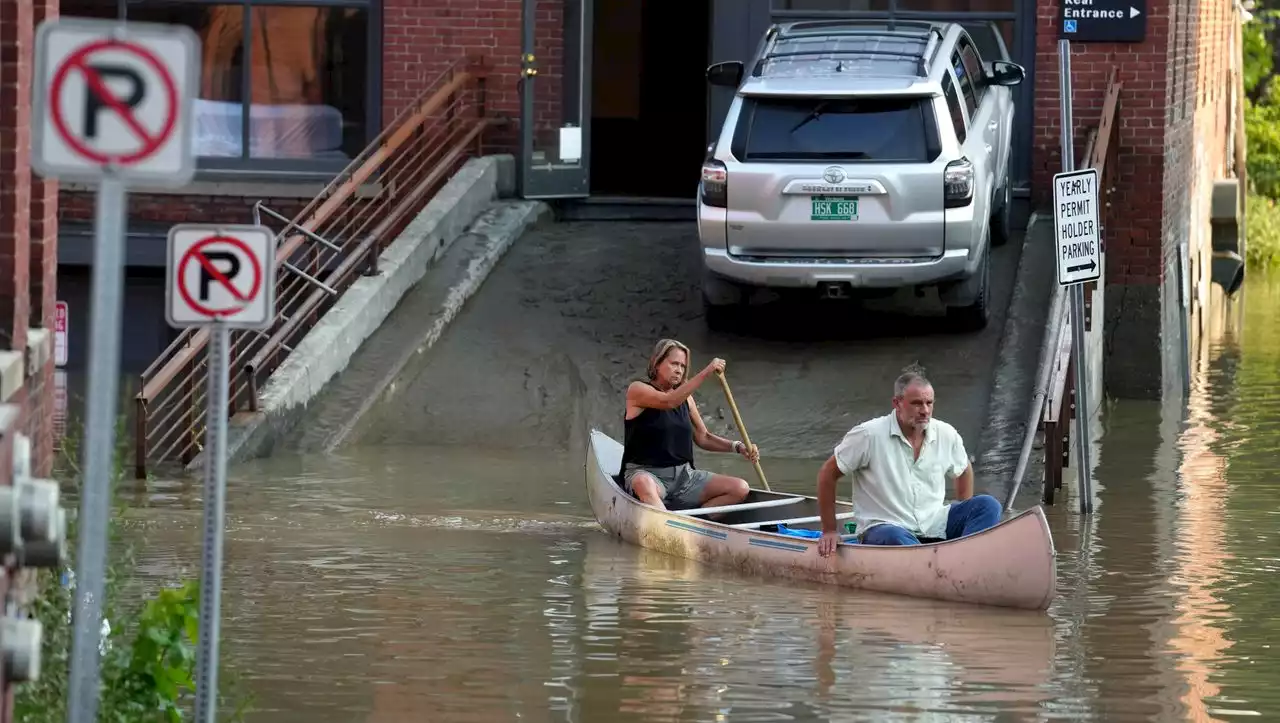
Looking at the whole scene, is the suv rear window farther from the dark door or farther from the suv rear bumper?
the dark door

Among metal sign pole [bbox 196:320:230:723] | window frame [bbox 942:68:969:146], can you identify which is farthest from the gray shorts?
metal sign pole [bbox 196:320:230:723]

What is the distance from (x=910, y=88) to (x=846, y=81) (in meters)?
0.49

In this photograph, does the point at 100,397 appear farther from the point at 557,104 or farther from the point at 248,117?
the point at 248,117

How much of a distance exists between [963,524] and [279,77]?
37.8 feet

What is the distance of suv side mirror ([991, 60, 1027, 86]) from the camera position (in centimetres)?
1819

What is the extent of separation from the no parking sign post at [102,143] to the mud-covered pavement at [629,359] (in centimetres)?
1024

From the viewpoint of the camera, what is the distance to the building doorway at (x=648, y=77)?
2836cm

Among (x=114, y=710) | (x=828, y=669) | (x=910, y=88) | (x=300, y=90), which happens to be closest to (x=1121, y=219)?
(x=910, y=88)

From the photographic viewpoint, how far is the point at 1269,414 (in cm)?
1984

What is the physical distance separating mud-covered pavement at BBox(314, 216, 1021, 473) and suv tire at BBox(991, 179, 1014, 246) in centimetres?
19

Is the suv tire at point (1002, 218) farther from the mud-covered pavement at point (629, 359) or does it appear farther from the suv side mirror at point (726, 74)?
the suv side mirror at point (726, 74)

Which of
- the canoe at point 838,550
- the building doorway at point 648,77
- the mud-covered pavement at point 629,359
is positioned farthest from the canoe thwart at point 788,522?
the building doorway at point 648,77

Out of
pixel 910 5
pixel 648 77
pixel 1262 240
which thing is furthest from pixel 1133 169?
pixel 1262 240

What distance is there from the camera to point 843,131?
16.7m
